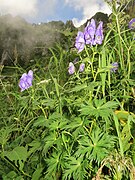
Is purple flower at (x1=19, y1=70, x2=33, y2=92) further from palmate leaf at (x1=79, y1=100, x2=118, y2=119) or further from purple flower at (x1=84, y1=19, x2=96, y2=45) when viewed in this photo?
palmate leaf at (x1=79, y1=100, x2=118, y2=119)

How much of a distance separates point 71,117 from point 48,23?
15.2 ft

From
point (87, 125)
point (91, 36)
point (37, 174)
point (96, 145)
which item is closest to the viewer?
point (96, 145)

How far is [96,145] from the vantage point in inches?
56.2

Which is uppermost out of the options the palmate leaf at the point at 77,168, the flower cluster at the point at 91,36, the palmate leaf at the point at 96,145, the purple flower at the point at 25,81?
the flower cluster at the point at 91,36

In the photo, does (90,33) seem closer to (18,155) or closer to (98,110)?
(98,110)

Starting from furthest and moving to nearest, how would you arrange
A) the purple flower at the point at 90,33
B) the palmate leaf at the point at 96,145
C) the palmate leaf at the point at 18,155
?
1. the palmate leaf at the point at 18,155
2. the purple flower at the point at 90,33
3. the palmate leaf at the point at 96,145

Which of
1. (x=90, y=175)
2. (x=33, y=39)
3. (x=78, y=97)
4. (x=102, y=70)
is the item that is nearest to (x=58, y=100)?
(x=78, y=97)

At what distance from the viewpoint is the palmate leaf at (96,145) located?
1.39 m

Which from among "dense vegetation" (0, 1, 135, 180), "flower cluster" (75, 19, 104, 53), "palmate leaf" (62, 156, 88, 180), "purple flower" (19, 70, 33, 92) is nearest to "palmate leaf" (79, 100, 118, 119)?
"dense vegetation" (0, 1, 135, 180)

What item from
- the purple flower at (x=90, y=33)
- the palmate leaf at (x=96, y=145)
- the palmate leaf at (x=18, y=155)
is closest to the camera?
the palmate leaf at (x=96, y=145)

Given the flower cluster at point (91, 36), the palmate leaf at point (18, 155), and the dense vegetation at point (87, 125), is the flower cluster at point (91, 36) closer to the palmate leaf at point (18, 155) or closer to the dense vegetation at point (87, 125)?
the dense vegetation at point (87, 125)

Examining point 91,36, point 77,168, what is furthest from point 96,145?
point 91,36

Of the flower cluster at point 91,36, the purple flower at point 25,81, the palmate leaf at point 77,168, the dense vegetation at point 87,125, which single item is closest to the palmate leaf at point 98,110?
the dense vegetation at point 87,125

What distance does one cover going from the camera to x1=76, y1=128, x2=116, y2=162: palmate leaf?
54.9 inches
